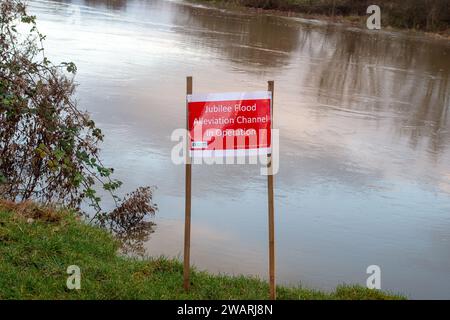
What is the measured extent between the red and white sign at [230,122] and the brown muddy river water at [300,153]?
227 centimetres

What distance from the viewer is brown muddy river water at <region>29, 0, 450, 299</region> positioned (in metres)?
8.38

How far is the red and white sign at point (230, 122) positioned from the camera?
5.75m

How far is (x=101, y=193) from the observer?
9.79m

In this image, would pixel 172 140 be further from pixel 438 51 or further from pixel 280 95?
pixel 438 51

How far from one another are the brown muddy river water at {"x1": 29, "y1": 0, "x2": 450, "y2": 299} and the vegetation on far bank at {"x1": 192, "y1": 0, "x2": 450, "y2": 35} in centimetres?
2184

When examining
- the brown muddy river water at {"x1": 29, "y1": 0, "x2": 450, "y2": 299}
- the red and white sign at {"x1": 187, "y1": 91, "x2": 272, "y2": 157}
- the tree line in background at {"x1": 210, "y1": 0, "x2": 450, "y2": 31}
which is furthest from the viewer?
the tree line in background at {"x1": 210, "y1": 0, "x2": 450, "y2": 31}

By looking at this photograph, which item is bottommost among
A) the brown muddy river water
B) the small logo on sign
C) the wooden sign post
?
the brown muddy river water

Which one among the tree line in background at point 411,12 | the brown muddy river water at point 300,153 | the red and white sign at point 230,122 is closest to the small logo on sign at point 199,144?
the red and white sign at point 230,122

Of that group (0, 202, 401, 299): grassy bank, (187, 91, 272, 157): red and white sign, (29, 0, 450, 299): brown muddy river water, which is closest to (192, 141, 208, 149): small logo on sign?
(187, 91, 272, 157): red and white sign

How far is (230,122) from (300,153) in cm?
702

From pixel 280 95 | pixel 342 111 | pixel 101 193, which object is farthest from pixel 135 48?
pixel 101 193

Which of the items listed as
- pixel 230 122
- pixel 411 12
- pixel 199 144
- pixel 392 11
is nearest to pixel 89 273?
pixel 199 144

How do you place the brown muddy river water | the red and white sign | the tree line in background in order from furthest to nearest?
the tree line in background → the brown muddy river water → the red and white sign

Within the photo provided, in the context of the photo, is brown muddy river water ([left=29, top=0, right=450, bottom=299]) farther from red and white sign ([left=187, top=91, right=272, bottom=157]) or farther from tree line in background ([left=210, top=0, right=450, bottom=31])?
tree line in background ([left=210, top=0, right=450, bottom=31])
